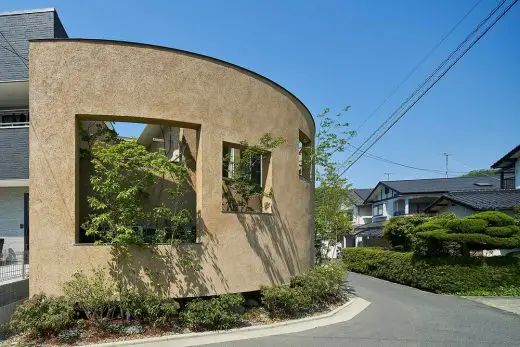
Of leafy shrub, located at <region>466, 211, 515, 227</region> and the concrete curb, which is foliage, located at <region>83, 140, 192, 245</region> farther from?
leafy shrub, located at <region>466, 211, 515, 227</region>

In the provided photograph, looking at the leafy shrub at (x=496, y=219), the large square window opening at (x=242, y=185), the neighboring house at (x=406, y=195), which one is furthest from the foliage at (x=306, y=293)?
the neighboring house at (x=406, y=195)

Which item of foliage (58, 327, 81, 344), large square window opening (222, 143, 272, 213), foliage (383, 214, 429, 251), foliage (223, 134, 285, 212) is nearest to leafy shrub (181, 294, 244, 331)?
foliage (58, 327, 81, 344)

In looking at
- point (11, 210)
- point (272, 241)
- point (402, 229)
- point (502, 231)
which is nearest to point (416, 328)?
point (272, 241)

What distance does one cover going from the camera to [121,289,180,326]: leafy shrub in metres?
8.39

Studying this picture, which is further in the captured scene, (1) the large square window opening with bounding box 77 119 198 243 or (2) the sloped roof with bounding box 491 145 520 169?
(2) the sloped roof with bounding box 491 145 520 169

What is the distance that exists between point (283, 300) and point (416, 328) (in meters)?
3.35

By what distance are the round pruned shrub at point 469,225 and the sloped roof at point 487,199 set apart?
467 centimetres

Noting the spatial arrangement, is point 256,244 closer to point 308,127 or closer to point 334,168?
point 308,127

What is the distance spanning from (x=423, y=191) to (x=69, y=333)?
111 ft

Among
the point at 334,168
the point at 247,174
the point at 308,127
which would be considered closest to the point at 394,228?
the point at 334,168

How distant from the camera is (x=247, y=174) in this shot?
1118 cm

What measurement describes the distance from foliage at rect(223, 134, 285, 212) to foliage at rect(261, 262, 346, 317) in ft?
7.93

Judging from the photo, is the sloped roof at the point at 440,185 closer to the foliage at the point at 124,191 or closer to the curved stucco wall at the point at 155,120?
the curved stucco wall at the point at 155,120

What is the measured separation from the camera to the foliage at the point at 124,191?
333 inches
